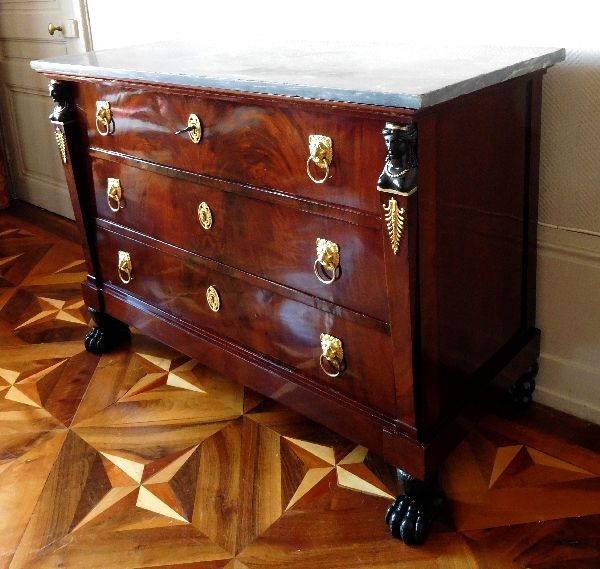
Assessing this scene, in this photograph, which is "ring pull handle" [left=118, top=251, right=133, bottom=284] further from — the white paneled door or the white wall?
the white paneled door

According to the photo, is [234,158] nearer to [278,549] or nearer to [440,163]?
[440,163]

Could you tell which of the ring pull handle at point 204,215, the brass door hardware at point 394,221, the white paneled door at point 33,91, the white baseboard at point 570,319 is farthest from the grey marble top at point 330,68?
the white paneled door at point 33,91

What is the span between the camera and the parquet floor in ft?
4.05

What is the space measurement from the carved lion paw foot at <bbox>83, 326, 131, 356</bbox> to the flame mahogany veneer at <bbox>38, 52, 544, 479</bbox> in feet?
1.28

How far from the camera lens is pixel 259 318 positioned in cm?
141

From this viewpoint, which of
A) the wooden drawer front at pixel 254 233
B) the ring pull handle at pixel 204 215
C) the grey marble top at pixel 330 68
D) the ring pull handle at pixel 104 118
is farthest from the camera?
the ring pull handle at pixel 104 118

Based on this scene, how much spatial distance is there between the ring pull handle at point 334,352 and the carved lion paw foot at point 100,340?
0.87 meters

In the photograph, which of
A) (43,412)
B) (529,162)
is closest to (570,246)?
(529,162)

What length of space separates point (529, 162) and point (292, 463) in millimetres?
770

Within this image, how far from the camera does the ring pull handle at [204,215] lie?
1.40 meters

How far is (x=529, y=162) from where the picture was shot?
133cm

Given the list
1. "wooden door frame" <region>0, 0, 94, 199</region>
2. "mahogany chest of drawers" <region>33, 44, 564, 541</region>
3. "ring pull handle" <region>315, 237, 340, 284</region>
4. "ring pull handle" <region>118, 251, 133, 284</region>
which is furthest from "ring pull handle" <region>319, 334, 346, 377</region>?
"wooden door frame" <region>0, 0, 94, 199</region>

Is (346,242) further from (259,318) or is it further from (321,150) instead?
(259,318)

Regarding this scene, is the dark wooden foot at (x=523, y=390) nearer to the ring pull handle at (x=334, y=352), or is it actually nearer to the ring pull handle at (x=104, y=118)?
the ring pull handle at (x=334, y=352)
